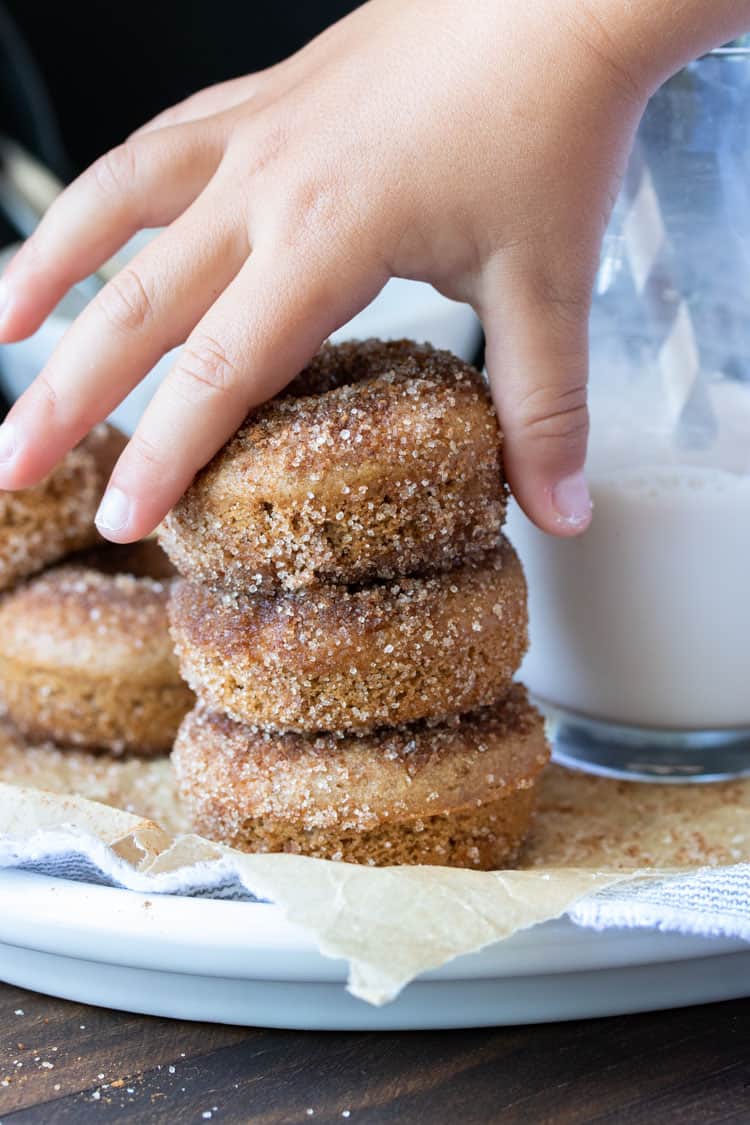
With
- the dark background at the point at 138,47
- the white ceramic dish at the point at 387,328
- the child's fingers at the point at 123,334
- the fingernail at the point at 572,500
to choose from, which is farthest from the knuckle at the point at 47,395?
the dark background at the point at 138,47

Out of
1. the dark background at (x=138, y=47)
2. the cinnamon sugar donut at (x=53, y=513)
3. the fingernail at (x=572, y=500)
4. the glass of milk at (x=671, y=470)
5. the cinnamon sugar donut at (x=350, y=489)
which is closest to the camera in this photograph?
the cinnamon sugar donut at (x=350, y=489)

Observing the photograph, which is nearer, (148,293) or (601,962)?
(601,962)

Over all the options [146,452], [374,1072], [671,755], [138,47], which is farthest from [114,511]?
[138,47]

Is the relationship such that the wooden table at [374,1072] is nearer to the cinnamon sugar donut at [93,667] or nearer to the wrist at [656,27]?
the cinnamon sugar donut at [93,667]

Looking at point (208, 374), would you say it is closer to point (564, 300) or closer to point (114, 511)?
point (114, 511)

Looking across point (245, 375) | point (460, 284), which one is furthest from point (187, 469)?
point (460, 284)

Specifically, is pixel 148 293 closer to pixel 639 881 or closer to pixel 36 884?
pixel 36 884

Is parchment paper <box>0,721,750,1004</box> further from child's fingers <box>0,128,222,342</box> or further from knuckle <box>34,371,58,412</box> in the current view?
child's fingers <box>0,128,222,342</box>

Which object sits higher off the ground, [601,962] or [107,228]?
[107,228]
